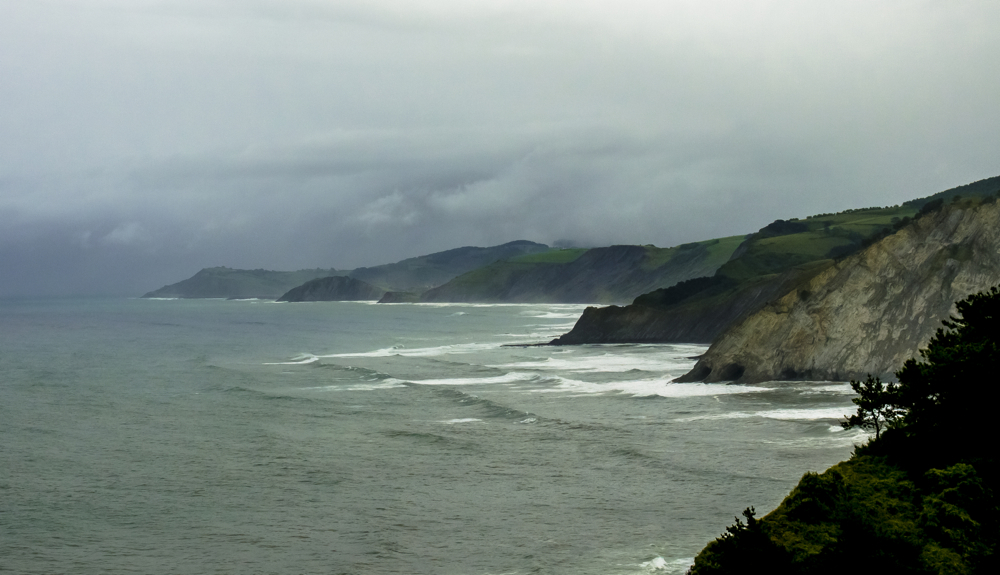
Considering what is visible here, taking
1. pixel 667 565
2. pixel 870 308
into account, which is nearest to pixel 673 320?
pixel 870 308

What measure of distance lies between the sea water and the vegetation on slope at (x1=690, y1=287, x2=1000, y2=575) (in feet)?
16.0

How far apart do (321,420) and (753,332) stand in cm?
2908

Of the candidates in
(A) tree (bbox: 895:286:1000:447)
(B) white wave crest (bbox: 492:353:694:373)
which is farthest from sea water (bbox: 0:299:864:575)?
(A) tree (bbox: 895:286:1000:447)

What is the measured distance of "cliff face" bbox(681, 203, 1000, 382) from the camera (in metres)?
55.2

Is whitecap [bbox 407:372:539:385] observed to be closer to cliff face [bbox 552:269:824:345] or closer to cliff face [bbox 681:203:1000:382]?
cliff face [bbox 681:203:1000:382]

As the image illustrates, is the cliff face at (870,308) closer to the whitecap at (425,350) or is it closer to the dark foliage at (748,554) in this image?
the whitecap at (425,350)

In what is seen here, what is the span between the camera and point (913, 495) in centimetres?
1975

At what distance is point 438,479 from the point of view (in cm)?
3288

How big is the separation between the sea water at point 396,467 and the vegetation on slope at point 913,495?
16.0ft

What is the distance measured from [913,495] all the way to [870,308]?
40.9 metres

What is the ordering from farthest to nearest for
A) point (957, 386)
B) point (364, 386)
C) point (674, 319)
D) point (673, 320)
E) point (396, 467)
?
point (674, 319) → point (673, 320) → point (364, 386) → point (396, 467) → point (957, 386)

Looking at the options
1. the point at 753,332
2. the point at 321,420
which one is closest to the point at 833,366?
the point at 753,332

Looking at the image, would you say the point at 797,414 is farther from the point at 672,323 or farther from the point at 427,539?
the point at 672,323

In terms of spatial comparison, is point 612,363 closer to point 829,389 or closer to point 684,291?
point 829,389
